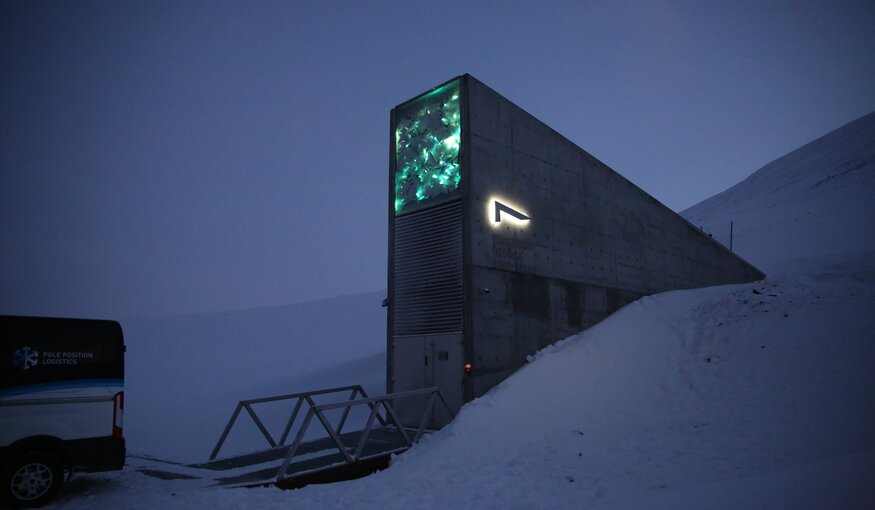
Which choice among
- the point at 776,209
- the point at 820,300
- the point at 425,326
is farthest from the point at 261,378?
the point at 776,209

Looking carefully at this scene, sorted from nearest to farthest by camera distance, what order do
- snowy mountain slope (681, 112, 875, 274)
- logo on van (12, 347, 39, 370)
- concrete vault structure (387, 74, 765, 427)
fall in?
logo on van (12, 347, 39, 370) → concrete vault structure (387, 74, 765, 427) → snowy mountain slope (681, 112, 875, 274)

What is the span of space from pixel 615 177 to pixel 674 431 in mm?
9415

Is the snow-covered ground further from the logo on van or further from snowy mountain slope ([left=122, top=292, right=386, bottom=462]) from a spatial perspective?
snowy mountain slope ([left=122, top=292, right=386, bottom=462])

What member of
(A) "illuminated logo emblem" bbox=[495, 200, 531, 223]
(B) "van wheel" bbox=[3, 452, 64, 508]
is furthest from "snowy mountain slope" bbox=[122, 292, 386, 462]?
(A) "illuminated logo emblem" bbox=[495, 200, 531, 223]

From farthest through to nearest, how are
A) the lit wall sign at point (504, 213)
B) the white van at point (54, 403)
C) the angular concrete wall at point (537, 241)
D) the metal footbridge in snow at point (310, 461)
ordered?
the lit wall sign at point (504, 213) < the angular concrete wall at point (537, 241) < the metal footbridge in snow at point (310, 461) < the white van at point (54, 403)

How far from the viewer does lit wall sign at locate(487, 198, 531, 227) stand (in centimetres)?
1175

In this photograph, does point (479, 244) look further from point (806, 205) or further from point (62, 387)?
point (806, 205)

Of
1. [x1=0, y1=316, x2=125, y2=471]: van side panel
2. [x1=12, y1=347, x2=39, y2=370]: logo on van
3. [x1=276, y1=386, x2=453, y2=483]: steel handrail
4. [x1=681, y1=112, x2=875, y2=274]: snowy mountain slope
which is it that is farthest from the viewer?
[x1=681, y1=112, x2=875, y2=274]: snowy mountain slope

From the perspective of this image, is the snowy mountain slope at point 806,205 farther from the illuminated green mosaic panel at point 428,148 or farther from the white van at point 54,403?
the white van at point 54,403

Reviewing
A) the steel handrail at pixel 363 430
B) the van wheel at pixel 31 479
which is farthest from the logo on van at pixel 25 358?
the steel handrail at pixel 363 430

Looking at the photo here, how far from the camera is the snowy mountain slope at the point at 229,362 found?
22.8m

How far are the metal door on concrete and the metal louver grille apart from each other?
0.25 metres

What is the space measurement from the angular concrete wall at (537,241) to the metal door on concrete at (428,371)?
0.36 m

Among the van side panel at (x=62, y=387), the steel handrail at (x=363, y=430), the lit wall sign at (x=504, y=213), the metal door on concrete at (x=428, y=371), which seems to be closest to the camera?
the van side panel at (x=62, y=387)
